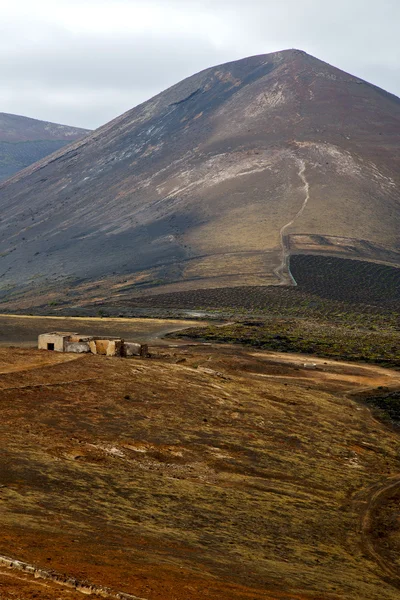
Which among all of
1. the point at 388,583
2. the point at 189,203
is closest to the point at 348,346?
the point at 388,583

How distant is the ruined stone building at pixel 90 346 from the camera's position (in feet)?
133

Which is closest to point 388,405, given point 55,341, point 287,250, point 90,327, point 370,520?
point 55,341

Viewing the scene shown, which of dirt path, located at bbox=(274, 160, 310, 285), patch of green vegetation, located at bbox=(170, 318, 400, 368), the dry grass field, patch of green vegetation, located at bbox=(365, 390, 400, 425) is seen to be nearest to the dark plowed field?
dirt path, located at bbox=(274, 160, 310, 285)

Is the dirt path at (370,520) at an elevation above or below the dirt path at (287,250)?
below

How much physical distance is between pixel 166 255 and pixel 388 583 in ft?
352

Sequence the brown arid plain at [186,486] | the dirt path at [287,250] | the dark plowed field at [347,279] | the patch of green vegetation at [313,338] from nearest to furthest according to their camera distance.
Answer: the brown arid plain at [186,486] → the patch of green vegetation at [313,338] → the dark plowed field at [347,279] → the dirt path at [287,250]

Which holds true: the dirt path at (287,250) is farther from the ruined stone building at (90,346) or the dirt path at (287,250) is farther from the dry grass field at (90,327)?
the ruined stone building at (90,346)

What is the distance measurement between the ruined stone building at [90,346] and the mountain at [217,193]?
183 feet

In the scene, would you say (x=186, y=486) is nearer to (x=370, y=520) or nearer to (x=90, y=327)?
(x=370, y=520)

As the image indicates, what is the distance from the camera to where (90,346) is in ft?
135

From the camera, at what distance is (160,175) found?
6230 inches

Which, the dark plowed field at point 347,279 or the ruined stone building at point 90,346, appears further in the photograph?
the dark plowed field at point 347,279

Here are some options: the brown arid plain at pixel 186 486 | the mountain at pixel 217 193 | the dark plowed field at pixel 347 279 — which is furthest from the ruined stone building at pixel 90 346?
the dark plowed field at pixel 347 279

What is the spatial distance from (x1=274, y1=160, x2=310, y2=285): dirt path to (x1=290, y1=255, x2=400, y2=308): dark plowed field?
797 mm
